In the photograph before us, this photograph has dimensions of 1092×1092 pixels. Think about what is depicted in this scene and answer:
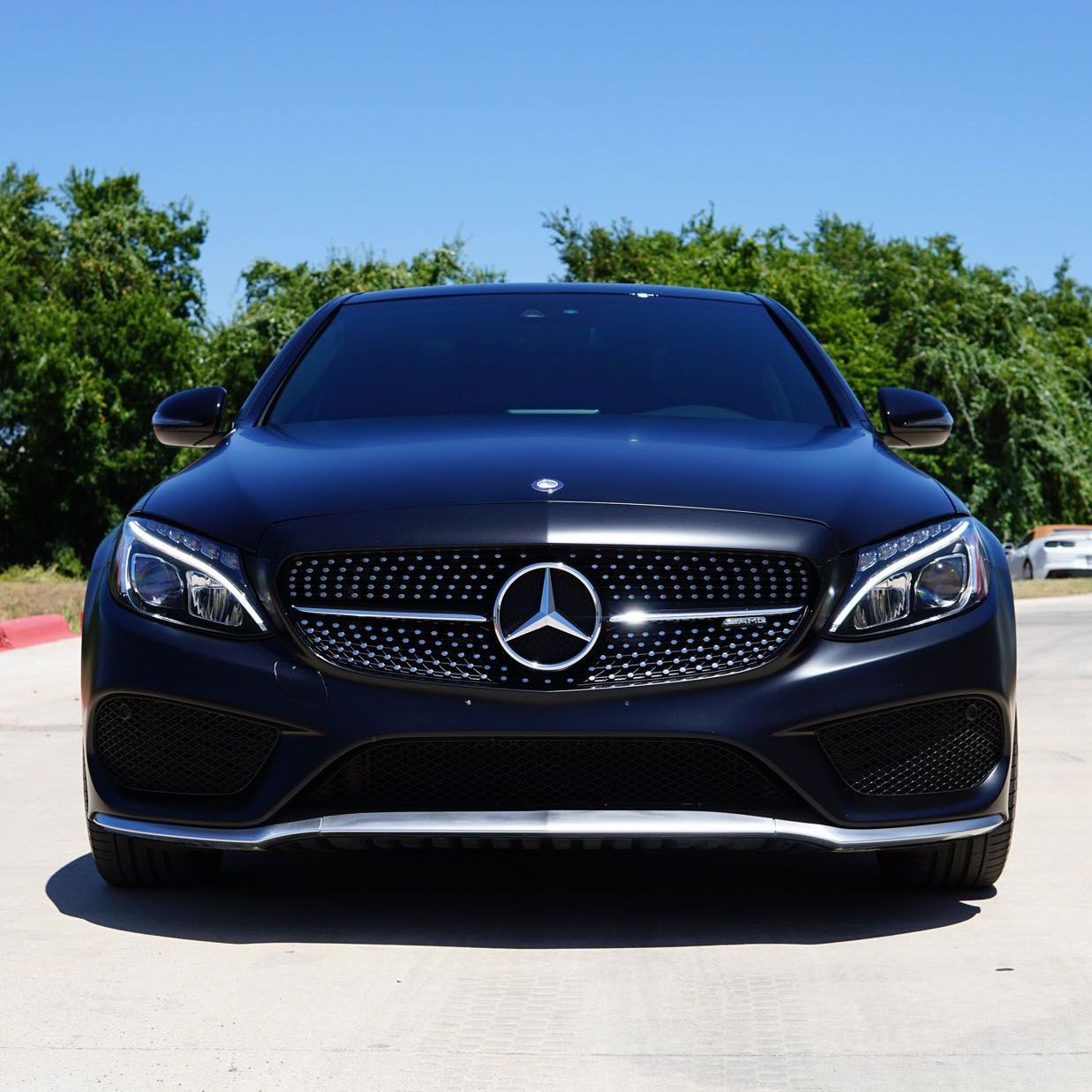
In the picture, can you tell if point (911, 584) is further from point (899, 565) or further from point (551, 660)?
point (551, 660)

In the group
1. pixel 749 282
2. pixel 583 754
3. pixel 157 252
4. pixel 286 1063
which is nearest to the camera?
pixel 286 1063

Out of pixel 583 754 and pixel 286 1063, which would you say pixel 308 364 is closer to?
pixel 583 754

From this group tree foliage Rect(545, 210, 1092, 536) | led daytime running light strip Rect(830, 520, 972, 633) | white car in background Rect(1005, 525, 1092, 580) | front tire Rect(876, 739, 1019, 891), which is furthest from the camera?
tree foliage Rect(545, 210, 1092, 536)

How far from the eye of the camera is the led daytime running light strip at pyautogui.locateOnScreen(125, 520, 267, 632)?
3.89 meters

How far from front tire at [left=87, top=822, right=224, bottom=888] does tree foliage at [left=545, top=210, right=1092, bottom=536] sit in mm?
37720

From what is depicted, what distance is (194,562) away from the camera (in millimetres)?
3973

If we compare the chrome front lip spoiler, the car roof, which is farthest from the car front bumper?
the car roof

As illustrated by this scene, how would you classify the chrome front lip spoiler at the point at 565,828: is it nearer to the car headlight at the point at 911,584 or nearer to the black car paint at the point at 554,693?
the black car paint at the point at 554,693

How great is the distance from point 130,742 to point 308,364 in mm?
1717

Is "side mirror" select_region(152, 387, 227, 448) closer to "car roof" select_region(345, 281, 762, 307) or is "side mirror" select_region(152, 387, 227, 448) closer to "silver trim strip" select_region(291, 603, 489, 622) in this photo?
"car roof" select_region(345, 281, 762, 307)

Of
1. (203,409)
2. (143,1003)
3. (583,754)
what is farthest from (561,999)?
(203,409)

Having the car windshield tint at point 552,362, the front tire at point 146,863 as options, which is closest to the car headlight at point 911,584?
the car windshield tint at point 552,362

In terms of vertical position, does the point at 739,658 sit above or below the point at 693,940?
above

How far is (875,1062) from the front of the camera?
3066 mm
